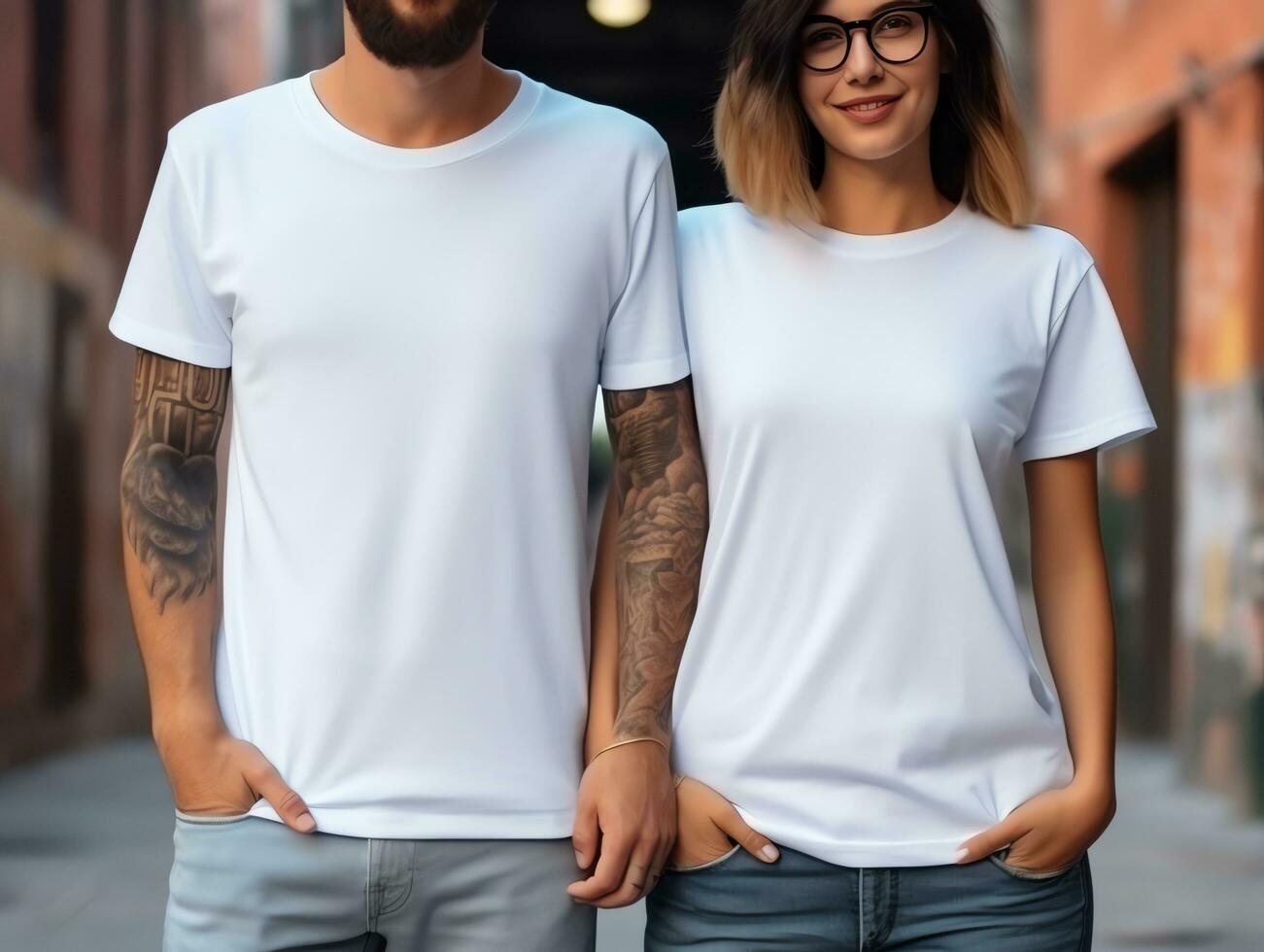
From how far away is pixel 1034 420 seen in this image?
2379mm

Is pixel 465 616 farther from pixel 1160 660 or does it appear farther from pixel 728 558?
pixel 1160 660

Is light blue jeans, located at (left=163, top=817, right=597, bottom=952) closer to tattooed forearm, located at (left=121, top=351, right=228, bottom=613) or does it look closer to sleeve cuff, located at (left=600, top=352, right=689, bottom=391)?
tattooed forearm, located at (left=121, top=351, right=228, bottom=613)

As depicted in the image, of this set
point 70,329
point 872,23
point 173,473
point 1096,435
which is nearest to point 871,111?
point 872,23

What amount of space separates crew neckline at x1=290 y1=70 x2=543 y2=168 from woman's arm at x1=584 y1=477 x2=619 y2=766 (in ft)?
1.69

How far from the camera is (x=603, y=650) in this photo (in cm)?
229

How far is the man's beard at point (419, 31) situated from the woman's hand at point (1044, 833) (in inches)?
47.7

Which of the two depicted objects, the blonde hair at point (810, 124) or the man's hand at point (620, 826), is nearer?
the man's hand at point (620, 826)

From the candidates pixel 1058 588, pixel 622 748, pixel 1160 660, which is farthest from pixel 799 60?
pixel 1160 660

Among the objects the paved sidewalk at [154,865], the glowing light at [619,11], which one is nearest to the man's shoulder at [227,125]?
the paved sidewalk at [154,865]

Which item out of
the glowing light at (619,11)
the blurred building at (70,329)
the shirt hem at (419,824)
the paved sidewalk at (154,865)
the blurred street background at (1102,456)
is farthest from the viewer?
the glowing light at (619,11)

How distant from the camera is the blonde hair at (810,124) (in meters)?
2.37

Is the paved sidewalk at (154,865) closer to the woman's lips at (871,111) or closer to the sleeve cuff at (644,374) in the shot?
the sleeve cuff at (644,374)

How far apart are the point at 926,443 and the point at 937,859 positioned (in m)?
0.54

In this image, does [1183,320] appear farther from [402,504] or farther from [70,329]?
[402,504]
